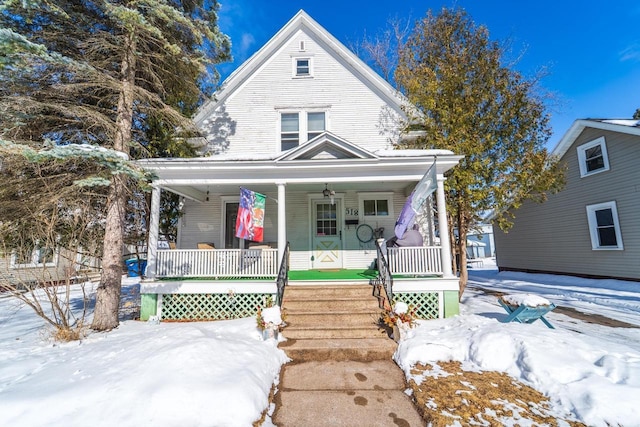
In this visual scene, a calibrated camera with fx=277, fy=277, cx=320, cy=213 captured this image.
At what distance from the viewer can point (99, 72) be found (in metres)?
6.23

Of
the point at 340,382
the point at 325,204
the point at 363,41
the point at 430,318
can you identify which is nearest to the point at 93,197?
the point at 325,204

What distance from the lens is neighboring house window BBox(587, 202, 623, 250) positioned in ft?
35.5

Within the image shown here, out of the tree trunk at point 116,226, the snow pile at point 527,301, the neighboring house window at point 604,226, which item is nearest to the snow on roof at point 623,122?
the neighboring house window at point 604,226

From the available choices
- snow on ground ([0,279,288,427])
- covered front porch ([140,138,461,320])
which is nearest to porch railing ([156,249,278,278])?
covered front porch ([140,138,461,320])

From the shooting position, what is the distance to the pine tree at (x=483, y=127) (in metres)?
7.99

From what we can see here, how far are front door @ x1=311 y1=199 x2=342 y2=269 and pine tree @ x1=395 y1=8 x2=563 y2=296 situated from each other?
3.55 metres

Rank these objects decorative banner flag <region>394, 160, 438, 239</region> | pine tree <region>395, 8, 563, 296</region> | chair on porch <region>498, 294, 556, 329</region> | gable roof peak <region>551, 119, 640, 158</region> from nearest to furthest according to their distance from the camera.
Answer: chair on porch <region>498, 294, 556, 329</region>, decorative banner flag <region>394, 160, 438, 239</region>, pine tree <region>395, 8, 563, 296</region>, gable roof peak <region>551, 119, 640, 158</region>

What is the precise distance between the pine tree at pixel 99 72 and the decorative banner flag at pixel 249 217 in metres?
2.60

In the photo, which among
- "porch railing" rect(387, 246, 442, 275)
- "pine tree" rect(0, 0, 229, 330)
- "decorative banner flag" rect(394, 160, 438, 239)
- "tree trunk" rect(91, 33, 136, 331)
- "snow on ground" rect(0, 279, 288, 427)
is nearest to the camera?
"snow on ground" rect(0, 279, 288, 427)

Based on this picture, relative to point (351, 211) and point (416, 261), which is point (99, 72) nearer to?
point (351, 211)

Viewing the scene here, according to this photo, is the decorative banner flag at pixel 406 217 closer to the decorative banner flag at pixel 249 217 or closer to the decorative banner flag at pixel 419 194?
the decorative banner flag at pixel 419 194

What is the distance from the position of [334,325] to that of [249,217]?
126 inches

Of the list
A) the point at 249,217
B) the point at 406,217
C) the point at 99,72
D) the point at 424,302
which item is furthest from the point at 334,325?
the point at 99,72

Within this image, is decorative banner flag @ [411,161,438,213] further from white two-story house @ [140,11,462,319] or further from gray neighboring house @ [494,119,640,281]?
gray neighboring house @ [494,119,640,281]
